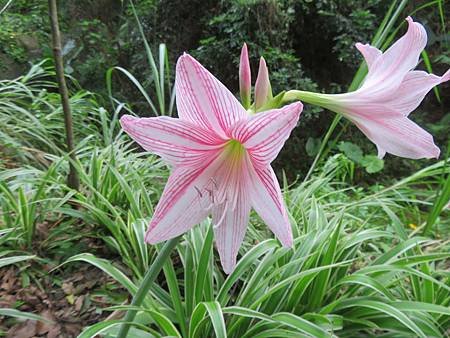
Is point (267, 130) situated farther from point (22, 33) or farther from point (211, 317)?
point (22, 33)

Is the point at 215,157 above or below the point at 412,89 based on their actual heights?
below

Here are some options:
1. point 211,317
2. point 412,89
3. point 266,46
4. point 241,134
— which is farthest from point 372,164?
point 241,134

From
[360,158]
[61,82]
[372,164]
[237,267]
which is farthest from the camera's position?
[360,158]

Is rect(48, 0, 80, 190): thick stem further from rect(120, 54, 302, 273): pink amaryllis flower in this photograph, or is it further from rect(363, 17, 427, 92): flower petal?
rect(363, 17, 427, 92): flower petal

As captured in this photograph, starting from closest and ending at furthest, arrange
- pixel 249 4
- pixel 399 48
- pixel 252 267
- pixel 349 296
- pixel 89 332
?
pixel 399 48 → pixel 89 332 → pixel 349 296 → pixel 252 267 → pixel 249 4

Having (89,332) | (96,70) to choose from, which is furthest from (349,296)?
(96,70)

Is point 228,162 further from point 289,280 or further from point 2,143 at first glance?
point 2,143

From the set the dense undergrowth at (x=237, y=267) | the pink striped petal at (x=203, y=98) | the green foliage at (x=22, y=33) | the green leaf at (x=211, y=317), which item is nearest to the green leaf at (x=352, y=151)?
the dense undergrowth at (x=237, y=267)

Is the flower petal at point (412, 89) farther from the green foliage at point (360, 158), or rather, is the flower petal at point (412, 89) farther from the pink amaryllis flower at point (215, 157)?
the green foliage at point (360, 158)
